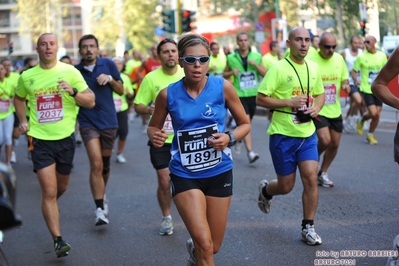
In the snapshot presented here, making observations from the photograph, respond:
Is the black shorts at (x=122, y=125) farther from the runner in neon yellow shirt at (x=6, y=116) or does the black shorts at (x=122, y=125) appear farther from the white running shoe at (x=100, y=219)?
the white running shoe at (x=100, y=219)

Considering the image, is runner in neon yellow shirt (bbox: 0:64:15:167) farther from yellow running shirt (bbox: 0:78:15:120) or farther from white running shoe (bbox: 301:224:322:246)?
white running shoe (bbox: 301:224:322:246)

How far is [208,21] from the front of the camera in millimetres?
63594

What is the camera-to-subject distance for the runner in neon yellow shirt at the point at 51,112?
730 cm

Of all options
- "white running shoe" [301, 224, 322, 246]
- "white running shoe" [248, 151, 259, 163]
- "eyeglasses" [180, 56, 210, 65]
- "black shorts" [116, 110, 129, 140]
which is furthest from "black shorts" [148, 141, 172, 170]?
"black shorts" [116, 110, 129, 140]

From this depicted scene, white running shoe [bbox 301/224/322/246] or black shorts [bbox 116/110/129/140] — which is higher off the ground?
black shorts [bbox 116/110/129/140]

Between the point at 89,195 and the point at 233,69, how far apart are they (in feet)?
12.7

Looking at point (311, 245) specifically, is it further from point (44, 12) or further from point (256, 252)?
point (44, 12)

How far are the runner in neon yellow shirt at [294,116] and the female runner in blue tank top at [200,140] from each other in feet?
5.82

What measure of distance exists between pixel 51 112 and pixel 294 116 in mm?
2409

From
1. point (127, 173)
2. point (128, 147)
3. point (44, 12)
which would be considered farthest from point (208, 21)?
point (127, 173)

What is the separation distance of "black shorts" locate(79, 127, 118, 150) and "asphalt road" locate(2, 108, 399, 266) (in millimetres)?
919

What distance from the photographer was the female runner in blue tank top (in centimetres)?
526

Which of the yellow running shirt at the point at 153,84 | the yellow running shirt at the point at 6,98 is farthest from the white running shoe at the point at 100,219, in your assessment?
the yellow running shirt at the point at 6,98

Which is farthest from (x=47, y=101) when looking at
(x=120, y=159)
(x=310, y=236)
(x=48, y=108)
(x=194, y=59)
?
(x=120, y=159)
